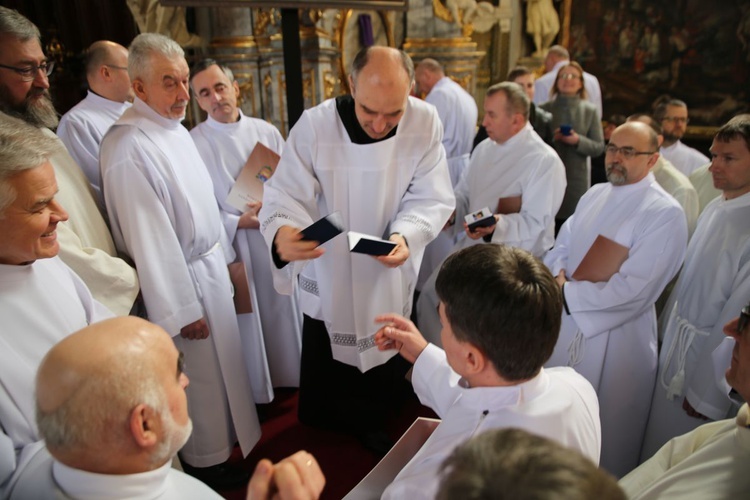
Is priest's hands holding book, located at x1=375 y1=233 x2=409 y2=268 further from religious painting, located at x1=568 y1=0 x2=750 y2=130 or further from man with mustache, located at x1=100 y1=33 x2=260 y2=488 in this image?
religious painting, located at x1=568 y1=0 x2=750 y2=130

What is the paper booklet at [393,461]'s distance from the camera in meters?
1.63

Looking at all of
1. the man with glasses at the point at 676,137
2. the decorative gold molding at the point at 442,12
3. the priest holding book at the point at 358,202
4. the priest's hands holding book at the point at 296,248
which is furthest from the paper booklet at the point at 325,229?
the decorative gold molding at the point at 442,12

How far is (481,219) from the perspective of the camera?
3238 mm

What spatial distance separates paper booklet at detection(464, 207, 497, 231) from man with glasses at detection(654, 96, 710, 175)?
230 cm

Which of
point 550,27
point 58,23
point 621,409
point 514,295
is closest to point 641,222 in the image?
point 621,409

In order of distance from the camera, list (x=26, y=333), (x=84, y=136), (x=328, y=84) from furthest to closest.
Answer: (x=328, y=84) < (x=84, y=136) < (x=26, y=333)

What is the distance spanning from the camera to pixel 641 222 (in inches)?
102

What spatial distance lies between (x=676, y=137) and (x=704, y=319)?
2743 millimetres

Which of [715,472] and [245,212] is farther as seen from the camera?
[245,212]

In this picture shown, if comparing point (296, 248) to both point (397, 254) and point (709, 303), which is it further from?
point (709, 303)

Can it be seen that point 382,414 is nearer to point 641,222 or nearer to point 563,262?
point 563,262

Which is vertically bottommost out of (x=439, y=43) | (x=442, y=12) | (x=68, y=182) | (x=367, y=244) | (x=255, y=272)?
(x=255, y=272)

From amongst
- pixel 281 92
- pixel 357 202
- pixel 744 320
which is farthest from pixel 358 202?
pixel 281 92

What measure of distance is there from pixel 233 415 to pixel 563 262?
2.13 metres
